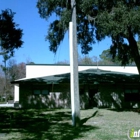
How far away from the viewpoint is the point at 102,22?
1443 centimetres

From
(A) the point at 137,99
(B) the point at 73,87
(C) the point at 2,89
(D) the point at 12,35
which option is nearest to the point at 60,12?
(D) the point at 12,35

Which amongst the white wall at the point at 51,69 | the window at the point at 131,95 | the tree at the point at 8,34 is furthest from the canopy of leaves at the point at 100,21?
the white wall at the point at 51,69

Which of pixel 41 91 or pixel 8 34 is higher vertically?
pixel 8 34

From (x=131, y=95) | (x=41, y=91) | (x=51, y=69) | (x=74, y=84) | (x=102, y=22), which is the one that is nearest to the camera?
(x=74, y=84)

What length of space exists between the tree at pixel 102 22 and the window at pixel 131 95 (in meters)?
5.92

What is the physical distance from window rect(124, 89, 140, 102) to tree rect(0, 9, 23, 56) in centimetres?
1348

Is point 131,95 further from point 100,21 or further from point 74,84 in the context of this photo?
point 74,84

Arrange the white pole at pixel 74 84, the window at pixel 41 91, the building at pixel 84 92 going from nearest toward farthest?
the white pole at pixel 74 84 → the building at pixel 84 92 → the window at pixel 41 91

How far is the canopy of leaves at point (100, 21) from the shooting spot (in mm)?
13758

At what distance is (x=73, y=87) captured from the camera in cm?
1095

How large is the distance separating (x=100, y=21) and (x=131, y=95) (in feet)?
39.6

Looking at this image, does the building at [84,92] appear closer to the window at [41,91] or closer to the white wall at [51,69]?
the window at [41,91]

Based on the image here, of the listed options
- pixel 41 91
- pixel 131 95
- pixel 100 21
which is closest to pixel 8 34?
pixel 100 21

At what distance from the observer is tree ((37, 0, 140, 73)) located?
13.8m
